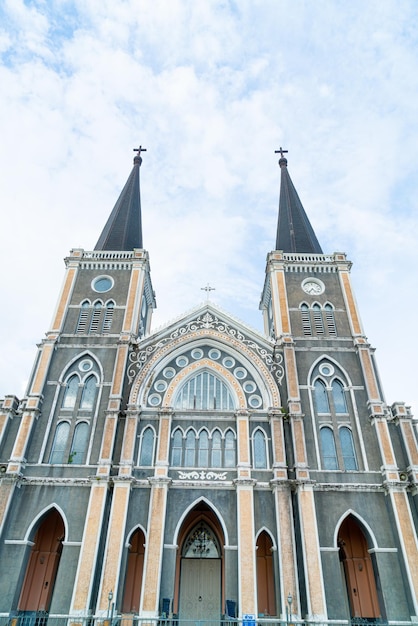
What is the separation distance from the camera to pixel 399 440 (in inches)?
886

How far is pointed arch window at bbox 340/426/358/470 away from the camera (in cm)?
2209

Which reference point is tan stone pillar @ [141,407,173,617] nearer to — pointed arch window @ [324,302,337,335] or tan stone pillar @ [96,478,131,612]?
tan stone pillar @ [96,478,131,612]

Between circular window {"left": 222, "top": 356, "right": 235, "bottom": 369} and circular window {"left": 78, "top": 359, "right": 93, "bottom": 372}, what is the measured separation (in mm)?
7551

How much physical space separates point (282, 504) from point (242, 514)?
189cm

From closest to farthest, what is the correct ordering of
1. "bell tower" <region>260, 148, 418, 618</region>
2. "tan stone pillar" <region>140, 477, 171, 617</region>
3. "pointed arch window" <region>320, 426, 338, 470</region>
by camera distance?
"tan stone pillar" <region>140, 477, 171, 617</region> < "bell tower" <region>260, 148, 418, 618</region> < "pointed arch window" <region>320, 426, 338, 470</region>

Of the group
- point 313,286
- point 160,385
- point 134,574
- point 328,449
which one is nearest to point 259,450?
point 328,449

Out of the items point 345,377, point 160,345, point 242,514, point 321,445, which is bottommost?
point 242,514

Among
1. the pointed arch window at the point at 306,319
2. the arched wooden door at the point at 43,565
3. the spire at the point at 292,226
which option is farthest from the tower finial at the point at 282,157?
the arched wooden door at the point at 43,565

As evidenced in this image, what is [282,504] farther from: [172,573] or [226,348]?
[226,348]

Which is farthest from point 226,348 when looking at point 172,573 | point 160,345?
point 172,573

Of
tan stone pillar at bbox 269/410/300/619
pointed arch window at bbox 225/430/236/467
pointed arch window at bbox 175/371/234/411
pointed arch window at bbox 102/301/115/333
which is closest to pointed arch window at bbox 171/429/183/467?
pointed arch window at bbox 175/371/234/411

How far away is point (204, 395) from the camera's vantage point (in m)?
24.6

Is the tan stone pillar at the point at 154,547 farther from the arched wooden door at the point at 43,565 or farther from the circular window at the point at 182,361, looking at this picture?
the circular window at the point at 182,361

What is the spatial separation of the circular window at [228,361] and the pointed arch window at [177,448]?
15.4 feet
